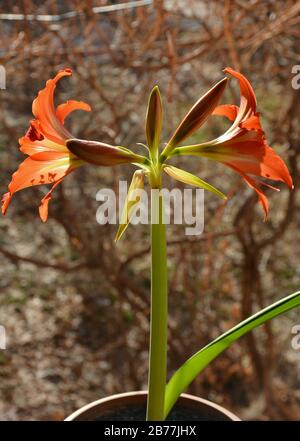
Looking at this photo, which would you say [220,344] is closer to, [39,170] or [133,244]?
[39,170]

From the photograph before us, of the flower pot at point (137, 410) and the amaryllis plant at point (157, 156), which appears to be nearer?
the amaryllis plant at point (157, 156)

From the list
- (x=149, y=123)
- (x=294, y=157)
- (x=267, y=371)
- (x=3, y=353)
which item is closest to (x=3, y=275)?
(x=3, y=353)

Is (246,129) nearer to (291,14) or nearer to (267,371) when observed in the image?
(291,14)

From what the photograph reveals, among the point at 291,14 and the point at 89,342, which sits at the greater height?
the point at 291,14

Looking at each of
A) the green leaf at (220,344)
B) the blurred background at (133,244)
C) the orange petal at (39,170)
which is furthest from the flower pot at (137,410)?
the blurred background at (133,244)

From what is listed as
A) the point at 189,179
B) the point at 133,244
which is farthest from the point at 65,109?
the point at 133,244
